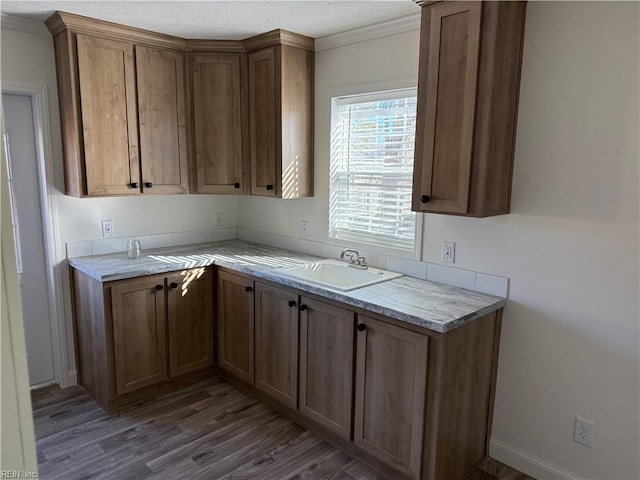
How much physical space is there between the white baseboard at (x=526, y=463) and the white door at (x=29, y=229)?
112 inches

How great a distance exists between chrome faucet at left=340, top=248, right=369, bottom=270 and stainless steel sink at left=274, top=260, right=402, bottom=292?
3cm

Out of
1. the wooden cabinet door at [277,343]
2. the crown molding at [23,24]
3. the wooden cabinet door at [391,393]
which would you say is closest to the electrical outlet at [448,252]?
the wooden cabinet door at [391,393]

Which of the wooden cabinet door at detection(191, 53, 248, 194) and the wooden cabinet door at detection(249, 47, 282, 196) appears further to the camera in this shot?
the wooden cabinet door at detection(191, 53, 248, 194)

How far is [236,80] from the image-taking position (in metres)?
3.20

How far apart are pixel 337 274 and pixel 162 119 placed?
158cm

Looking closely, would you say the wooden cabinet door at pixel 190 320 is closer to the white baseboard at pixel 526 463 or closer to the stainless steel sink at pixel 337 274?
the stainless steel sink at pixel 337 274

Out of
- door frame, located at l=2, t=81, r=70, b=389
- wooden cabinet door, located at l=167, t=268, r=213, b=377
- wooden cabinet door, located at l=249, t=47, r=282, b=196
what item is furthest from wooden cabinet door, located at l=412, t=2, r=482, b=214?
door frame, located at l=2, t=81, r=70, b=389

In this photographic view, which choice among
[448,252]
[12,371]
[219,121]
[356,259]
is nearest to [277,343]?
[356,259]

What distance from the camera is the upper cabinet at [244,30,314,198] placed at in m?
2.98

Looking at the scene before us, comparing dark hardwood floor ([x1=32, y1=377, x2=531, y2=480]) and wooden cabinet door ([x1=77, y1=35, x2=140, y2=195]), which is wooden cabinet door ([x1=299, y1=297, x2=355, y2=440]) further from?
wooden cabinet door ([x1=77, y1=35, x2=140, y2=195])

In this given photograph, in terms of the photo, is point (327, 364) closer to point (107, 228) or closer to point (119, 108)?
point (107, 228)

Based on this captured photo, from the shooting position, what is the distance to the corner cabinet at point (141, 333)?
9.16 ft

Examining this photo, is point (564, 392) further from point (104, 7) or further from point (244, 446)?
point (104, 7)

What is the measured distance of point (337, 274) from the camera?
295 cm
